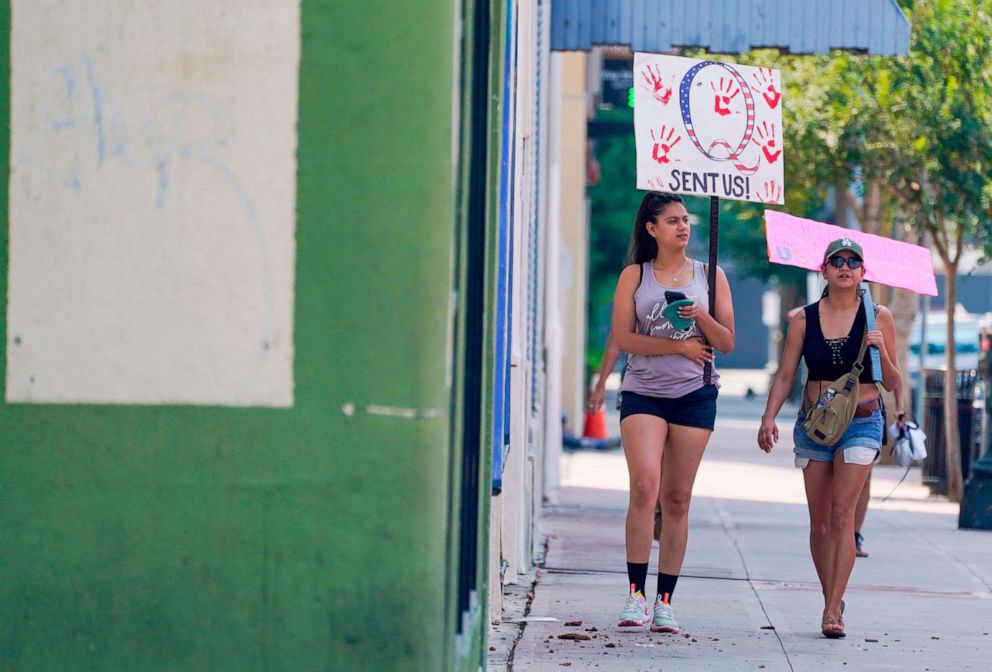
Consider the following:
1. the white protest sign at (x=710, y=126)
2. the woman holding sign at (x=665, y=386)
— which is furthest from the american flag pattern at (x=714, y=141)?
the woman holding sign at (x=665, y=386)

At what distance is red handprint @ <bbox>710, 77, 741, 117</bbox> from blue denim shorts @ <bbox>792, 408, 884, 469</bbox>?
1577 mm

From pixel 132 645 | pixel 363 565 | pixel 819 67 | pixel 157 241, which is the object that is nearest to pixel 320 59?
pixel 157 241

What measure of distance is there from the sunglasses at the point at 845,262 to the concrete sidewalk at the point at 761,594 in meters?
1.64

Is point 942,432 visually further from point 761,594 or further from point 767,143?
point 767,143

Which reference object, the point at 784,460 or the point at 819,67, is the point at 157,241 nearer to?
the point at 819,67

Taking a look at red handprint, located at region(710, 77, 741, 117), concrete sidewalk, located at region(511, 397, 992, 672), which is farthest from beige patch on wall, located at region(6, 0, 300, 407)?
red handprint, located at region(710, 77, 741, 117)

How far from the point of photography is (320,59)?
4582 mm

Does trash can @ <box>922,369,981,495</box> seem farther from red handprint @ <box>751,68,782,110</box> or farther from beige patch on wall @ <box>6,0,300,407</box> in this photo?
beige patch on wall @ <box>6,0,300,407</box>

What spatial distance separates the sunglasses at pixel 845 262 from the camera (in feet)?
25.1

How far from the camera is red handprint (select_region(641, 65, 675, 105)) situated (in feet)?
27.1

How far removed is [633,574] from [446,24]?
3.55m

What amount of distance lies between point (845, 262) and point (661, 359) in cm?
95

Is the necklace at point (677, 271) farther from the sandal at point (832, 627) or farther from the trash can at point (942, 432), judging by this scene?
the trash can at point (942, 432)

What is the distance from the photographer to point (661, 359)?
7441mm
